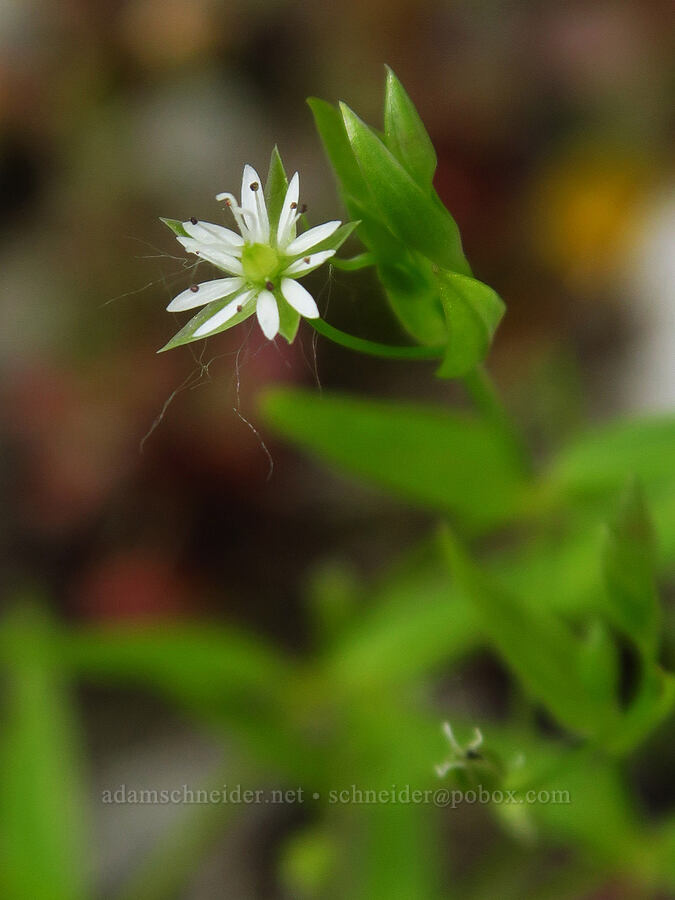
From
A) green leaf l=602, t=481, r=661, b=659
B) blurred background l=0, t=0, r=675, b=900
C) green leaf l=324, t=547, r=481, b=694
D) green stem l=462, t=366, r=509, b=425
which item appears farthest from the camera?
blurred background l=0, t=0, r=675, b=900

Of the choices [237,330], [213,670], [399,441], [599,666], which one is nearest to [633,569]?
[599,666]

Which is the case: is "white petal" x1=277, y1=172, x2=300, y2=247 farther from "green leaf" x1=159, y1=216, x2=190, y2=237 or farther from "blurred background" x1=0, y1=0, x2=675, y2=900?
"blurred background" x1=0, y1=0, x2=675, y2=900

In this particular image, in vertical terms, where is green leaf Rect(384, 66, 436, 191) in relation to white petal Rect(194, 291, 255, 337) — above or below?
above

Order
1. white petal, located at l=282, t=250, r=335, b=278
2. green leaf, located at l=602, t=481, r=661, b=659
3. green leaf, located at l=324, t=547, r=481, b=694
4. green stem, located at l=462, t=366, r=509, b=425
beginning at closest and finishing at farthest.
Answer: white petal, located at l=282, t=250, r=335, b=278
green leaf, located at l=602, t=481, r=661, b=659
green stem, located at l=462, t=366, r=509, b=425
green leaf, located at l=324, t=547, r=481, b=694

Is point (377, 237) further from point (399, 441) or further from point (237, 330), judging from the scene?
point (237, 330)

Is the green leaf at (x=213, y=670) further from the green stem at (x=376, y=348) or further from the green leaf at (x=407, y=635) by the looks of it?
the green stem at (x=376, y=348)

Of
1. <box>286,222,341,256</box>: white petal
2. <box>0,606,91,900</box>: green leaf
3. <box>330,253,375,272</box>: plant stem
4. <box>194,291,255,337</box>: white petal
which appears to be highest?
<box>286,222,341,256</box>: white petal

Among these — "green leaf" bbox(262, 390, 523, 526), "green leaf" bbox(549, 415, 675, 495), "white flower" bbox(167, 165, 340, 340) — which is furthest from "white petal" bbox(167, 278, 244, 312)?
"green leaf" bbox(549, 415, 675, 495)
